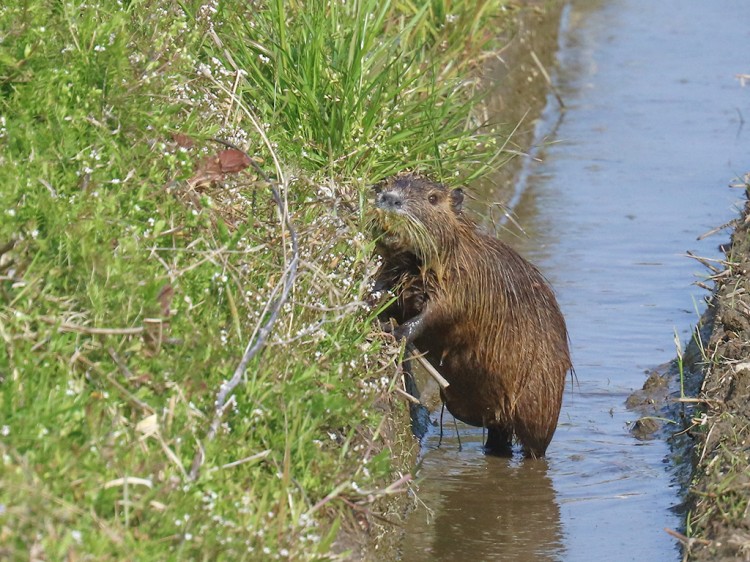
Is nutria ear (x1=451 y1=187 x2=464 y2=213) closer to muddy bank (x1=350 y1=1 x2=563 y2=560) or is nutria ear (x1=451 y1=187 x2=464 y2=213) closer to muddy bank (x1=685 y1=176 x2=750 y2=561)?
muddy bank (x1=350 y1=1 x2=563 y2=560)

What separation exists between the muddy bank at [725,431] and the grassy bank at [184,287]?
Answer: 935 millimetres

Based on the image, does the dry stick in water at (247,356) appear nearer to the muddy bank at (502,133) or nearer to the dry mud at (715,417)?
the muddy bank at (502,133)

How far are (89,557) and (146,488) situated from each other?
34 centimetres

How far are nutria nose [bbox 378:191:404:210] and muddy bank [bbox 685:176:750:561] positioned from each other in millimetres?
1210

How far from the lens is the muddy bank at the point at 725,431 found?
12.6 ft

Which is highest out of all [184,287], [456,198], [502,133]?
[184,287]

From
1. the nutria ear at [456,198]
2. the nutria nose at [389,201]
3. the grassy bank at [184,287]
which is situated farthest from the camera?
the nutria ear at [456,198]

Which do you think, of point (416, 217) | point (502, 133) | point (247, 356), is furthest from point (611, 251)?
point (247, 356)

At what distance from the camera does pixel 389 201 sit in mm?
4836

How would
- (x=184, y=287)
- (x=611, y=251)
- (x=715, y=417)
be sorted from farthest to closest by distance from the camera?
1. (x=611, y=251)
2. (x=715, y=417)
3. (x=184, y=287)

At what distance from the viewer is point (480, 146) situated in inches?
270

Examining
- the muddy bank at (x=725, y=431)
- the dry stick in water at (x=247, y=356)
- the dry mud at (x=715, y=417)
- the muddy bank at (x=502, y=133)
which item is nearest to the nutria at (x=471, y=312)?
the muddy bank at (x=502, y=133)

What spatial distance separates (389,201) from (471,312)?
0.54 metres

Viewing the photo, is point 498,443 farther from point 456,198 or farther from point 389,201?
point 389,201
